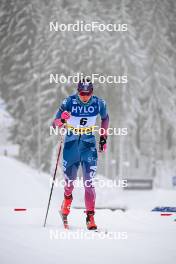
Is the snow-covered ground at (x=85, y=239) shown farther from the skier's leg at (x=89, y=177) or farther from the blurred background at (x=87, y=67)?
the blurred background at (x=87, y=67)

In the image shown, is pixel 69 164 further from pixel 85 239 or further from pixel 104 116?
pixel 85 239

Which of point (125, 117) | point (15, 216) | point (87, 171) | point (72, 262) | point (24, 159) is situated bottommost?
point (72, 262)

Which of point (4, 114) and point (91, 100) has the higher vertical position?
point (4, 114)

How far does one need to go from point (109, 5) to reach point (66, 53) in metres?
6.83

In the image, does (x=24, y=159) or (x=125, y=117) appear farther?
(x=125, y=117)

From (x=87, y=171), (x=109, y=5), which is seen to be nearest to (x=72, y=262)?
(x=87, y=171)

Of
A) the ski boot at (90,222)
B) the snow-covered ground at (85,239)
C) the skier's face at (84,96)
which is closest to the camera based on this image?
the snow-covered ground at (85,239)

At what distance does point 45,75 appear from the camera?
2981 centimetres

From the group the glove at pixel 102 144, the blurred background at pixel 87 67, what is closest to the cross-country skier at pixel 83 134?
the glove at pixel 102 144

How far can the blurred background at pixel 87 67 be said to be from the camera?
97.1 feet

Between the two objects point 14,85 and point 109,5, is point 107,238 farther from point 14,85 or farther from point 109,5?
point 109,5

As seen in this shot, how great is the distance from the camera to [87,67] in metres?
30.2

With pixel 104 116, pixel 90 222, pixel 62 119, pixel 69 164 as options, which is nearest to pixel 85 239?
pixel 90 222

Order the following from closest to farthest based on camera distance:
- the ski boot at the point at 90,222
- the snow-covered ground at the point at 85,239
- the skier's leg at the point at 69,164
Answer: the snow-covered ground at the point at 85,239, the ski boot at the point at 90,222, the skier's leg at the point at 69,164
